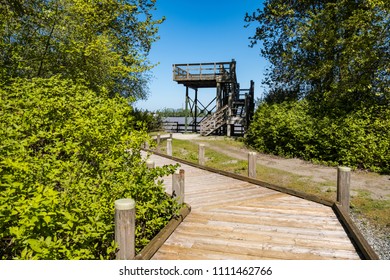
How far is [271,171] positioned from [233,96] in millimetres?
13427

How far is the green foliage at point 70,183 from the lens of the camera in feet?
9.68

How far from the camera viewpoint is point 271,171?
1163 cm

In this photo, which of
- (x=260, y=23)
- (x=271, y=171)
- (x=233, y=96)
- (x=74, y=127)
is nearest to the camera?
(x=74, y=127)

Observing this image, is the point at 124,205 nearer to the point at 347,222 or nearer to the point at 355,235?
the point at 355,235

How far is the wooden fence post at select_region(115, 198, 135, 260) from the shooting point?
3396 millimetres

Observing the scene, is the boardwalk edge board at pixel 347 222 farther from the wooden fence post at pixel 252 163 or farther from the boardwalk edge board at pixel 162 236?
the boardwalk edge board at pixel 162 236

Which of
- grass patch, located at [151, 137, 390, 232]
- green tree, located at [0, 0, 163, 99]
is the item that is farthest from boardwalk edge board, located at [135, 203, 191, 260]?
green tree, located at [0, 0, 163, 99]

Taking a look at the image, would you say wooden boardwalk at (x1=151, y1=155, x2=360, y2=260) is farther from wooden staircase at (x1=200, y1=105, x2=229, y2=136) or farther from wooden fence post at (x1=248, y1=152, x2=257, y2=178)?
wooden staircase at (x1=200, y1=105, x2=229, y2=136)

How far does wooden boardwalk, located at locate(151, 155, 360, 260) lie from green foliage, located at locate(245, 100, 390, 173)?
7272 mm

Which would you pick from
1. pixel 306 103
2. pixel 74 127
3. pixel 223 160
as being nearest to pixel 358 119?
pixel 306 103

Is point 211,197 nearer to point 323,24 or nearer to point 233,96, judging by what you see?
point 323,24

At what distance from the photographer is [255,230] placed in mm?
4699

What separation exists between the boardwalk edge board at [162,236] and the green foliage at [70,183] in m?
0.17

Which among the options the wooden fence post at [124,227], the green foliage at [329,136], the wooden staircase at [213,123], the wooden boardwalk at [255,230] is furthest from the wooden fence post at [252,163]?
the wooden staircase at [213,123]
